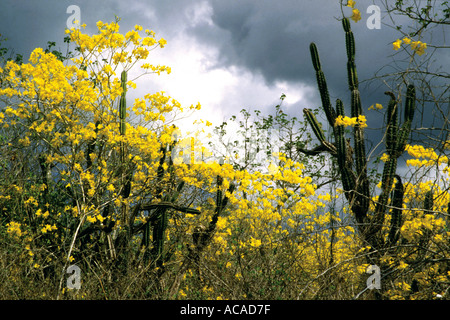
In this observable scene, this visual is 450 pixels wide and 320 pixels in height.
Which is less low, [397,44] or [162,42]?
[162,42]

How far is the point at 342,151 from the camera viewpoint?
5852 millimetres

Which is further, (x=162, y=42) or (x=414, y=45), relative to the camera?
(x=162, y=42)

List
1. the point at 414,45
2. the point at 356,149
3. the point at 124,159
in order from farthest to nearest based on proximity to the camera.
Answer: the point at 356,149 < the point at 124,159 < the point at 414,45

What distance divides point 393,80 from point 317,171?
6.84 m

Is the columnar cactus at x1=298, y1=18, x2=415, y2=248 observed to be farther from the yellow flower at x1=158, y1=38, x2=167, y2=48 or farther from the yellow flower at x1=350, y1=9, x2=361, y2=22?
the yellow flower at x1=158, y1=38, x2=167, y2=48

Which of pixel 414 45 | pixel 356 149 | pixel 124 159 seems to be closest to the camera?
pixel 414 45

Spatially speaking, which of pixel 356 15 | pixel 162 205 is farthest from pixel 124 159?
pixel 356 15

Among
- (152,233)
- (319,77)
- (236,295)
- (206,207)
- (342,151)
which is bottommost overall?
(236,295)

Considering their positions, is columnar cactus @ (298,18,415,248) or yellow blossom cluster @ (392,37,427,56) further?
columnar cactus @ (298,18,415,248)

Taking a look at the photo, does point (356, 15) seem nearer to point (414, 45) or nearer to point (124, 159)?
point (414, 45)

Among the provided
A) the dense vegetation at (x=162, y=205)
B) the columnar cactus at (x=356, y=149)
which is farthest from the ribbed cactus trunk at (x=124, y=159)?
the columnar cactus at (x=356, y=149)

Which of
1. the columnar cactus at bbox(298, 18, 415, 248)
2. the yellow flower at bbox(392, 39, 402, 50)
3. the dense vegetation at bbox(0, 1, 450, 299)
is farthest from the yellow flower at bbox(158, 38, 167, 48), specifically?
the yellow flower at bbox(392, 39, 402, 50)
